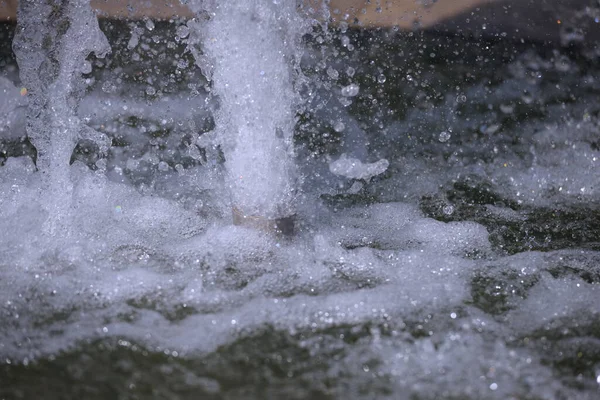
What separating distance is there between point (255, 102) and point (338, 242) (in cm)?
43

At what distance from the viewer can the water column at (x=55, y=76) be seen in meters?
2.04

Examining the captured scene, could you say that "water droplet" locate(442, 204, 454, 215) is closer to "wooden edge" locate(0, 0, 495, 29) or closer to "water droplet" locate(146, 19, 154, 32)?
"wooden edge" locate(0, 0, 495, 29)

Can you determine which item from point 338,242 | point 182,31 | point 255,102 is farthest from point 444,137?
point 182,31

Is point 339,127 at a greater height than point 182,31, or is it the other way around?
point 182,31

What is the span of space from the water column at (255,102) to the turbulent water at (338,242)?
0.36 feet

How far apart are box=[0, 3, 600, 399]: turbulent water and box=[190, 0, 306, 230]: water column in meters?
0.11

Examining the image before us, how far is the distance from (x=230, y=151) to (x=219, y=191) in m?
0.31

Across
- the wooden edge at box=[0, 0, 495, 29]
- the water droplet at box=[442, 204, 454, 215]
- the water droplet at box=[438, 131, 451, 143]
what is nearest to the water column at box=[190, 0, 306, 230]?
the water droplet at box=[442, 204, 454, 215]

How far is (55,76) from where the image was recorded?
223 centimetres

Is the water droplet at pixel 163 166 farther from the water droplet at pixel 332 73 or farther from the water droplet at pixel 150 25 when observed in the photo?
the water droplet at pixel 150 25

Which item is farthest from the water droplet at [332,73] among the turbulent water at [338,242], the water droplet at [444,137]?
the water droplet at [444,137]

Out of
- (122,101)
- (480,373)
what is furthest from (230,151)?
(122,101)

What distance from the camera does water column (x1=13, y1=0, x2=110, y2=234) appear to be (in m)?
2.04

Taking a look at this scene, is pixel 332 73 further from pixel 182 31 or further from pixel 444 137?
pixel 182 31
